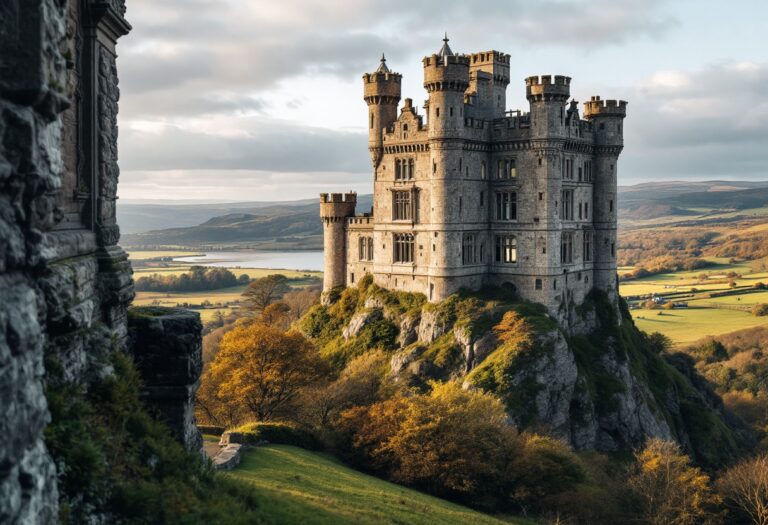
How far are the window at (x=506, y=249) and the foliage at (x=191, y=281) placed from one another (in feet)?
294

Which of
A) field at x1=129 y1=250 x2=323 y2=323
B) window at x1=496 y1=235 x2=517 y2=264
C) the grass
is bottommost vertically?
the grass

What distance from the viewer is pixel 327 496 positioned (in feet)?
87.1

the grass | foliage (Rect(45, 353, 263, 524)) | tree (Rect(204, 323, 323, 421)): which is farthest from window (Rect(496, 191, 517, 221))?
the grass

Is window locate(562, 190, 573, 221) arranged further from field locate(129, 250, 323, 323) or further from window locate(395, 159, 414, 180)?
field locate(129, 250, 323, 323)

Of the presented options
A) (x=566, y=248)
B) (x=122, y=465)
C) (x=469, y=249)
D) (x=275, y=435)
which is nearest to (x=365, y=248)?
(x=469, y=249)

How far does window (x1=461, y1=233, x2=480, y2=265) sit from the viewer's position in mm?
59750

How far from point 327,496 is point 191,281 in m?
123

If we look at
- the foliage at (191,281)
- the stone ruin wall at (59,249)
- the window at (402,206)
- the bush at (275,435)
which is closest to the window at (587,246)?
the window at (402,206)

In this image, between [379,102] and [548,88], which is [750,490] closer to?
[548,88]

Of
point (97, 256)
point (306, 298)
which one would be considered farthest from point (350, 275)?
point (97, 256)

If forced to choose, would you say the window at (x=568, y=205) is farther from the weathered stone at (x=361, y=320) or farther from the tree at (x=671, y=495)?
the tree at (x=671, y=495)

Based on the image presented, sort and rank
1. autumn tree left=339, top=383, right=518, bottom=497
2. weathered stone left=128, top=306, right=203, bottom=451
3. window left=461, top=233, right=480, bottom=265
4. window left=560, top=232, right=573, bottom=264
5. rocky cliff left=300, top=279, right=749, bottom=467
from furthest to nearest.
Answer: window left=560, top=232, right=573, bottom=264
window left=461, top=233, right=480, bottom=265
rocky cliff left=300, top=279, right=749, bottom=467
autumn tree left=339, top=383, right=518, bottom=497
weathered stone left=128, top=306, right=203, bottom=451

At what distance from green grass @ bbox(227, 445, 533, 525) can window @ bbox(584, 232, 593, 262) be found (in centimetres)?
3239

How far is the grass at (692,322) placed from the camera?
368ft
